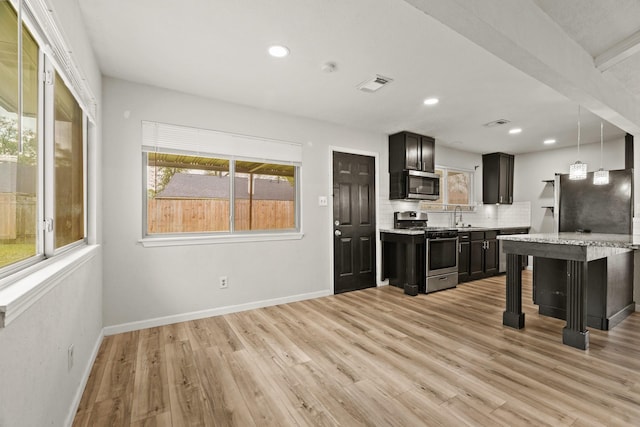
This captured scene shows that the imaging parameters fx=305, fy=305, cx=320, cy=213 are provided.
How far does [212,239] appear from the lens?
3.43 meters

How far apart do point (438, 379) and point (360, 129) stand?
11.5 ft

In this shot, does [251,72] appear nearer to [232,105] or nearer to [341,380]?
[232,105]

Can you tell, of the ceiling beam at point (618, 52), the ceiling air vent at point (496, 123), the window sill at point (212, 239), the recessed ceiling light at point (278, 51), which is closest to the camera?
the ceiling beam at point (618, 52)

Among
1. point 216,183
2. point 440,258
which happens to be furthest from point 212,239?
point 440,258

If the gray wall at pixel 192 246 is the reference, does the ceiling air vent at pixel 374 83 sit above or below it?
above

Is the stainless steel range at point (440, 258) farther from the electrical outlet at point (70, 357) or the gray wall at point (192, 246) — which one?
the electrical outlet at point (70, 357)

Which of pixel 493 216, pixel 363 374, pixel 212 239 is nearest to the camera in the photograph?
pixel 363 374

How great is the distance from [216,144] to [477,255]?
15.0ft

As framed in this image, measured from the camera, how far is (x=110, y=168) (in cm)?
293

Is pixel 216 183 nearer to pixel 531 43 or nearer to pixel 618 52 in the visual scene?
pixel 531 43

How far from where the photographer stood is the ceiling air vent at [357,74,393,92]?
294 cm

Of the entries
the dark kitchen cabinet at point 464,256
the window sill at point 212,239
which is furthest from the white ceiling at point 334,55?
the dark kitchen cabinet at point 464,256

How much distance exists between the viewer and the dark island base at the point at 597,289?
9.86ft

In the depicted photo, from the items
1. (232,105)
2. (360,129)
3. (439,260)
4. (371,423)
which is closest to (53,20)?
(232,105)
